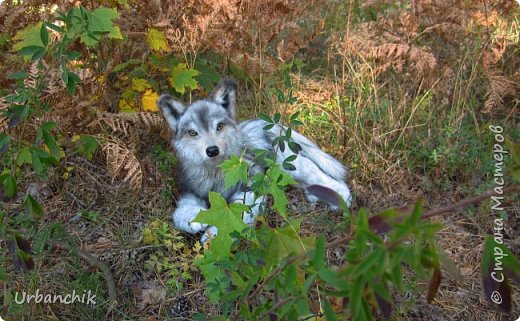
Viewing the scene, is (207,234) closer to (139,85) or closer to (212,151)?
(212,151)

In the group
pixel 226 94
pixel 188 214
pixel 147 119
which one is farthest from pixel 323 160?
pixel 147 119

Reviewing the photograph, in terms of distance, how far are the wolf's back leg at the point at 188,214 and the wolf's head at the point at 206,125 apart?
0.31 metres

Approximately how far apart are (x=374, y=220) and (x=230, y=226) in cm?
132

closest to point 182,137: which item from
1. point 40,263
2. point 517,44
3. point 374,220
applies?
point 40,263

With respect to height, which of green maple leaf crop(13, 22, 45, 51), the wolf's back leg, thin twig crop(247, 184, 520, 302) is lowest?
the wolf's back leg

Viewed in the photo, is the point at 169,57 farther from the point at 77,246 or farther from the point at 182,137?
the point at 77,246

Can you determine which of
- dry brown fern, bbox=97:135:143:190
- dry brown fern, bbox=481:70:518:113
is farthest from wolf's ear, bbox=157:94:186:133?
dry brown fern, bbox=481:70:518:113

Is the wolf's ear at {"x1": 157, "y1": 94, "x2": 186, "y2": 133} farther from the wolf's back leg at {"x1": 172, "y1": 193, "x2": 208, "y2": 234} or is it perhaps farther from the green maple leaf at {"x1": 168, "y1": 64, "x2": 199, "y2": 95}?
the wolf's back leg at {"x1": 172, "y1": 193, "x2": 208, "y2": 234}

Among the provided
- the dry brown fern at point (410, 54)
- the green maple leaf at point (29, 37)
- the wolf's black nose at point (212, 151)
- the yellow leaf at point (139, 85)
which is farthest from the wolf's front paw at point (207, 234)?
the dry brown fern at point (410, 54)

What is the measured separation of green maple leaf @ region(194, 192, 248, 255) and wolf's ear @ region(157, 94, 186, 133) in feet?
4.89

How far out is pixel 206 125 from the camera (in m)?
4.09

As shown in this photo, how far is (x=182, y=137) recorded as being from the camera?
420 centimetres

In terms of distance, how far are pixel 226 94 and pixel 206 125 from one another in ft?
1.23

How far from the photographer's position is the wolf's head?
4.08m
